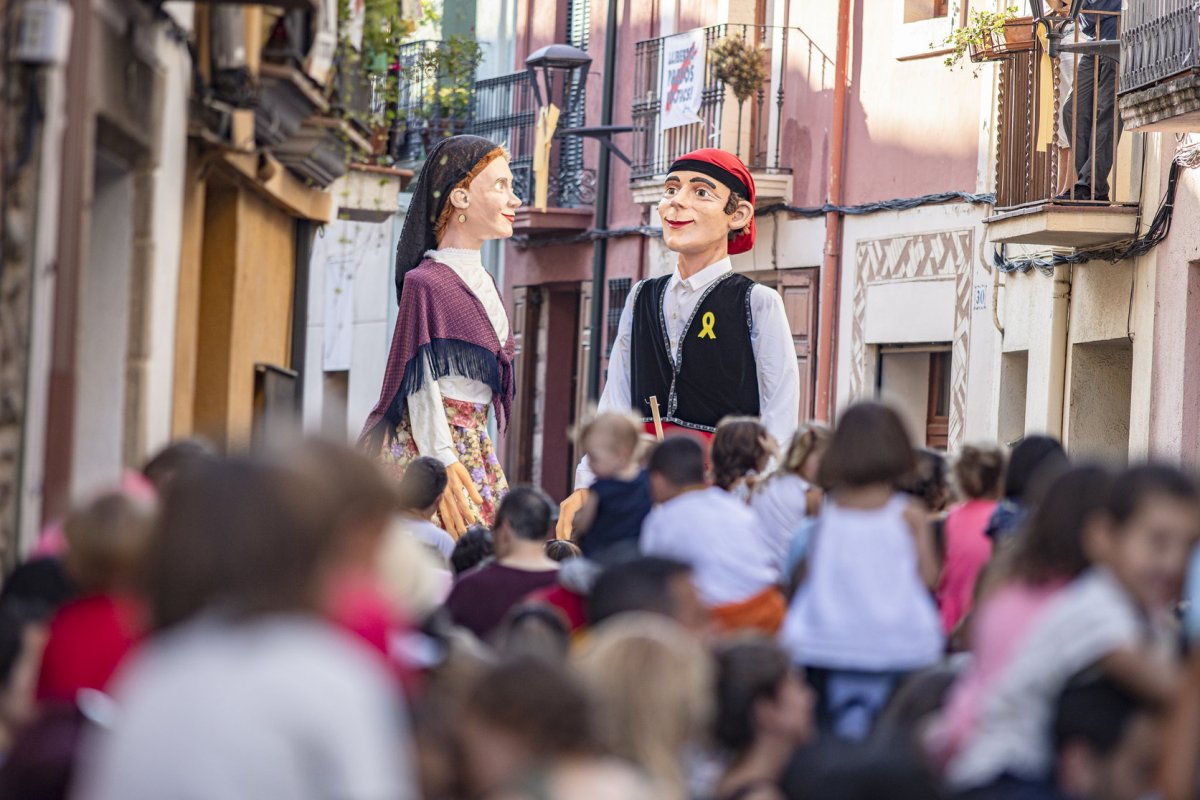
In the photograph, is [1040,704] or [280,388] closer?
[1040,704]

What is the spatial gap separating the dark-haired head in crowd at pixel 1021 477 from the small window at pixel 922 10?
504 inches

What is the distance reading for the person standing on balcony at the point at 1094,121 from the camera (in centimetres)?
1708

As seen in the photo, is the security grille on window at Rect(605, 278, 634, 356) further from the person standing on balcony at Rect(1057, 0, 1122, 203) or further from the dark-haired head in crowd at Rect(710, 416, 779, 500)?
the dark-haired head in crowd at Rect(710, 416, 779, 500)

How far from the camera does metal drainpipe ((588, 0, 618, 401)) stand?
24.8 m

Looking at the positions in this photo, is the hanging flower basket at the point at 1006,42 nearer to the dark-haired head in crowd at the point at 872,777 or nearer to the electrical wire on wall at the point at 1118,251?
the electrical wire on wall at the point at 1118,251

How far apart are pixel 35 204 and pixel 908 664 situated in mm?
2788

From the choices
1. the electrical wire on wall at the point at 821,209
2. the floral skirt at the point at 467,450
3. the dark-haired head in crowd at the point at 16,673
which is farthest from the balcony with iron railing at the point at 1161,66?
the dark-haired head in crowd at the point at 16,673

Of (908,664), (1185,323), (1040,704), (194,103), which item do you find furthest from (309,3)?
(1185,323)

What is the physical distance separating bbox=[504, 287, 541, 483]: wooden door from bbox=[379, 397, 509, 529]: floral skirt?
53.8 feet

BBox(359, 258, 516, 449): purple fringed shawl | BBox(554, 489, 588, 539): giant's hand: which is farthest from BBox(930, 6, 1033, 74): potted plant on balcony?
BBox(554, 489, 588, 539): giant's hand

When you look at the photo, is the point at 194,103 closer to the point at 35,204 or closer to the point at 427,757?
the point at 35,204

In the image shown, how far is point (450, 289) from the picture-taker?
10.5m

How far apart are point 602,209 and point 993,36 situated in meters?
7.91

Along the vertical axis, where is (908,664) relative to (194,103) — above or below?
below
